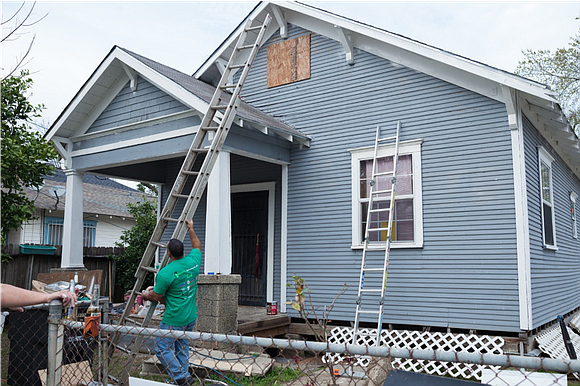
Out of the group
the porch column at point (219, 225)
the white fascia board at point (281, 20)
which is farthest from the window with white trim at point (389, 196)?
the white fascia board at point (281, 20)

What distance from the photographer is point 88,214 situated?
18.8 m

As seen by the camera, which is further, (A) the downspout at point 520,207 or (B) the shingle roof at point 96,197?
(B) the shingle roof at point 96,197

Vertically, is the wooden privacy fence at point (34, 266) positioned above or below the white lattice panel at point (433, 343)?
above

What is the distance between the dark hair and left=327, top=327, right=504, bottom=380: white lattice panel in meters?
2.74

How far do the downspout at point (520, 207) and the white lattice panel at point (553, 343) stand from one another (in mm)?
517

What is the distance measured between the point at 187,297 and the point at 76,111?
6132mm

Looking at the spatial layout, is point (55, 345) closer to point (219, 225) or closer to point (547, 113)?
point (219, 225)

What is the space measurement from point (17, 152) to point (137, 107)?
7.94 ft

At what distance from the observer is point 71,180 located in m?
9.91

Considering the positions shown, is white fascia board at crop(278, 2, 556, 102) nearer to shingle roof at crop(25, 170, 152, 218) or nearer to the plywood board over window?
the plywood board over window

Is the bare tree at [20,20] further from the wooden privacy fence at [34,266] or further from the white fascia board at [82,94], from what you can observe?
the wooden privacy fence at [34,266]

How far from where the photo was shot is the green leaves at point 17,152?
721 centimetres

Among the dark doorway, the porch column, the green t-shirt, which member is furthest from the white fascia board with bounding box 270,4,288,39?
the green t-shirt

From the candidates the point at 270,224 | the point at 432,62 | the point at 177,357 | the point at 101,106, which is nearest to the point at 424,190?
the point at 432,62
